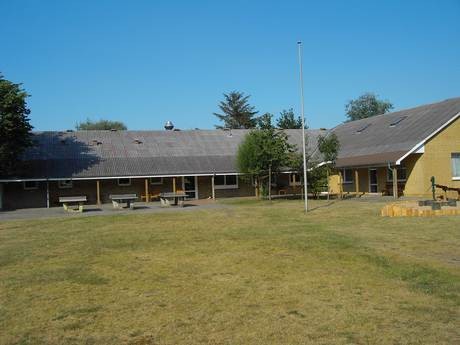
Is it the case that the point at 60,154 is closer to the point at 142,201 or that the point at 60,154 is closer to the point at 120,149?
the point at 120,149

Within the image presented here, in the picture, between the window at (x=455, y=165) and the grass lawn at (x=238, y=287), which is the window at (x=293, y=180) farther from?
the grass lawn at (x=238, y=287)

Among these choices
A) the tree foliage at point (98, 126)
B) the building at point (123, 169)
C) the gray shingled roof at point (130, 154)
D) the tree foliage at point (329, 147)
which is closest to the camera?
the tree foliage at point (329, 147)

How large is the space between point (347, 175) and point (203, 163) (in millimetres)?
10471

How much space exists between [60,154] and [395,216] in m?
26.0

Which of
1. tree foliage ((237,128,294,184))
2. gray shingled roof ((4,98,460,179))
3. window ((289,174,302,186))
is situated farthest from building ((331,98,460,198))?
tree foliage ((237,128,294,184))

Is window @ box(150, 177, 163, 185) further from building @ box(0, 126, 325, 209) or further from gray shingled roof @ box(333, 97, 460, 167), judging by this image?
gray shingled roof @ box(333, 97, 460, 167)

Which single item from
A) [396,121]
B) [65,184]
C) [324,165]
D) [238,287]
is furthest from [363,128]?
[238,287]

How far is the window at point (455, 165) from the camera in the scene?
29391mm

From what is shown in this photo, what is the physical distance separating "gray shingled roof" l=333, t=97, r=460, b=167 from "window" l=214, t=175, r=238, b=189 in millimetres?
7959

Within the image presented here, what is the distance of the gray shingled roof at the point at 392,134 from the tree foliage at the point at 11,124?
2058 cm

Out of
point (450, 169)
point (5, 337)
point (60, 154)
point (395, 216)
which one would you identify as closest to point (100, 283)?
point (5, 337)

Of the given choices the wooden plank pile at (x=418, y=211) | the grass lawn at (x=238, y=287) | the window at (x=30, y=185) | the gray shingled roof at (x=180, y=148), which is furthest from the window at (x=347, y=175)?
the window at (x=30, y=185)

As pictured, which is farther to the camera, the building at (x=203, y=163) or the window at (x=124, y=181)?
the window at (x=124, y=181)

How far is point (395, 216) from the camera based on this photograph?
17.5 metres
